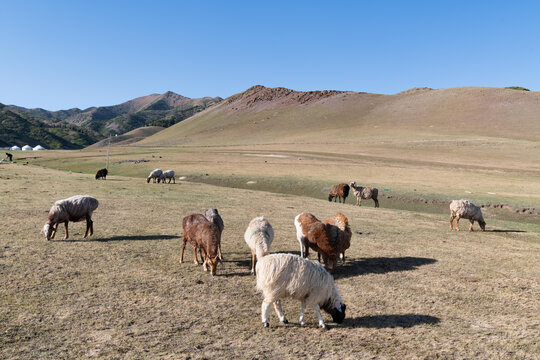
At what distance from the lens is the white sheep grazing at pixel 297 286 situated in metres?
7.27

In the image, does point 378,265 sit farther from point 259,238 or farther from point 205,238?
point 205,238

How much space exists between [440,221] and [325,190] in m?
14.8

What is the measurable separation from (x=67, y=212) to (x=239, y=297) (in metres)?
8.57

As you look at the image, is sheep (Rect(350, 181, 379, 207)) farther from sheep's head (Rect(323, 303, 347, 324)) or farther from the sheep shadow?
sheep's head (Rect(323, 303, 347, 324))

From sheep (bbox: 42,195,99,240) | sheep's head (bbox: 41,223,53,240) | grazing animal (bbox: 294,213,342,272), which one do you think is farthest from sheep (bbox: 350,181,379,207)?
sheep's head (bbox: 41,223,53,240)

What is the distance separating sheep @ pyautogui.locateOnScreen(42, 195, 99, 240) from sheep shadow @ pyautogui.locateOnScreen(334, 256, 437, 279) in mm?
9904

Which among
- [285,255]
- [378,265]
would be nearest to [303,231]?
[378,265]

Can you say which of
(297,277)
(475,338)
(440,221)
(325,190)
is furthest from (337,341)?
(325,190)

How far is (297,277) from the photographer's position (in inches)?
287

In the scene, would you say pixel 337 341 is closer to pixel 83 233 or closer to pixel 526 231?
pixel 83 233

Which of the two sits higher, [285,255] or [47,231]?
[285,255]

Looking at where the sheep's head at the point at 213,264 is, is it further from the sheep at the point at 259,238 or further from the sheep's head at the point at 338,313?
the sheep's head at the point at 338,313

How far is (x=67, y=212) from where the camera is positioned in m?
13.2

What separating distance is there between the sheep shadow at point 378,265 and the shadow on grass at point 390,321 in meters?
2.59
